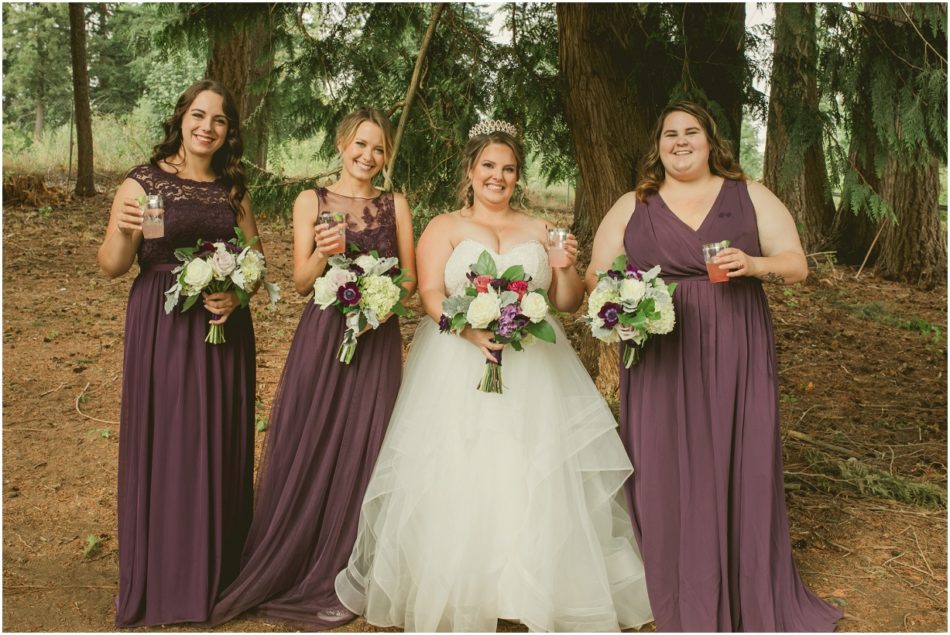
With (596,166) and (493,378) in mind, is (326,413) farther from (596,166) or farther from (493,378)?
(596,166)

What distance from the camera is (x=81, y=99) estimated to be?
15.3 m

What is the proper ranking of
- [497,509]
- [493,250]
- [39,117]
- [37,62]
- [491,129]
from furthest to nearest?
[39,117], [37,62], [491,129], [493,250], [497,509]

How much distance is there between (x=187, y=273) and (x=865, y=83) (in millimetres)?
3978

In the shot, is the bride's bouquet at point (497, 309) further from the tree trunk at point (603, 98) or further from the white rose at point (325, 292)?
the tree trunk at point (603, 98)

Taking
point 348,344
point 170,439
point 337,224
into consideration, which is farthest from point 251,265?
point 170,439

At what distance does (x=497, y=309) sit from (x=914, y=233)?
450 inches

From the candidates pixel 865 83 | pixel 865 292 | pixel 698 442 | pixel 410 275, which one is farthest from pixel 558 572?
pixel 865 292

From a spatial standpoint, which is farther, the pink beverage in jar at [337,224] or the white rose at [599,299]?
the pink beverage in jar at [337,224]

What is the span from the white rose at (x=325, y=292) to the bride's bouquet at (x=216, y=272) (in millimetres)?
314

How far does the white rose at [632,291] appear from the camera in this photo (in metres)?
3.70

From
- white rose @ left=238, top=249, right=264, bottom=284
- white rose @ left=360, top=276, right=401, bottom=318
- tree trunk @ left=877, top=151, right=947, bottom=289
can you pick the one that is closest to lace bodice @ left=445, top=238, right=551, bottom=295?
white rose @ left=360, top=276, right=401, bottom=318

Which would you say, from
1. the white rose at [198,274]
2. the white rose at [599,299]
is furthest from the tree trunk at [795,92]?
the white rose at [198,274]

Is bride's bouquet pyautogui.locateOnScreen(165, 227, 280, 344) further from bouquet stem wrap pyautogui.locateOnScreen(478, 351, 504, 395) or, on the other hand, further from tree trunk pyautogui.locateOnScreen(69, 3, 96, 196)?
tree trunk pyautogui.locateOnScreen(69, 3, 96, 196)

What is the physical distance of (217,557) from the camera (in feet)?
13.5
